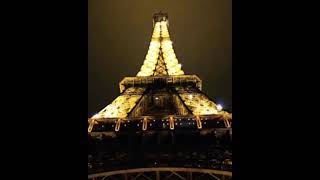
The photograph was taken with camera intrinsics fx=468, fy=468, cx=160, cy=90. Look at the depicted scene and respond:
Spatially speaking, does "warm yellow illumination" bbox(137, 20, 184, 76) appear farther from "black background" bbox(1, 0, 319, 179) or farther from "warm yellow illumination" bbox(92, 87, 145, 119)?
"black background" bbox(1, 0, 319, 179)

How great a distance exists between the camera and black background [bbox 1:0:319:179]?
2.40m

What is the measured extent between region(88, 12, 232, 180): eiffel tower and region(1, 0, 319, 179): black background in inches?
402

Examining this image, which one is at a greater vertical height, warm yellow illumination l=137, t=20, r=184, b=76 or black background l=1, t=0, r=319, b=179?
warm yellow illumination l=137, t=20, r=184, b=76

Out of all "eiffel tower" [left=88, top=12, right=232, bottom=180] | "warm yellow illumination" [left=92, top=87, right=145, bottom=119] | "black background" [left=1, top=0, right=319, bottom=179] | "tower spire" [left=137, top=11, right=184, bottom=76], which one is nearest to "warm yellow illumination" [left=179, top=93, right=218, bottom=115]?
A: "eiffel tower" [left=88, top=12, right=232, bottom=180]

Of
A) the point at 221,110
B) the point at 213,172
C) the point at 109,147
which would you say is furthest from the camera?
the point at 221,110

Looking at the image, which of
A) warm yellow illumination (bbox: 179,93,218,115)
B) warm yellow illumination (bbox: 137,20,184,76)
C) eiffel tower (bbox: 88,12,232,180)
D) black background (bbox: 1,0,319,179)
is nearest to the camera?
black background (bbox: 1,0,319,179)
